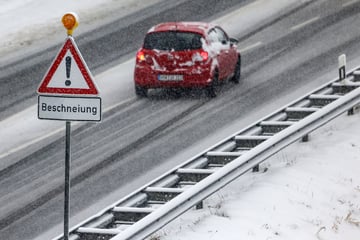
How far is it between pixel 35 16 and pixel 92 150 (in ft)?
43.4

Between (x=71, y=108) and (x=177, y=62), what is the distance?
1182 centimetres

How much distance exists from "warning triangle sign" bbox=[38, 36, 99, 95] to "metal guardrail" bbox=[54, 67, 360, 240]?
1.62 meters

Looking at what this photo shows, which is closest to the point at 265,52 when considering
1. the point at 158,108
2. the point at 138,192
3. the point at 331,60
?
the point at 331,60

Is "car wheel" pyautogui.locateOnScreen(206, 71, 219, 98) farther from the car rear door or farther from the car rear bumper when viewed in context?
the car rear door

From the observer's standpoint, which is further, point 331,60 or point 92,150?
point 331,60

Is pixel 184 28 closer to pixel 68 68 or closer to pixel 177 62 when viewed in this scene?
pixel 177 62

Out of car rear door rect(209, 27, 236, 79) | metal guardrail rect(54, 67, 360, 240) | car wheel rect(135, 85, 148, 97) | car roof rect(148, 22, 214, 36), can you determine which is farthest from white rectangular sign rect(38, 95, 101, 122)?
car rear door rect(209, 27, 236, 79)

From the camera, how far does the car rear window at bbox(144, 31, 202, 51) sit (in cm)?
2473

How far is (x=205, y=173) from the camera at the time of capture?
1555 centimetres

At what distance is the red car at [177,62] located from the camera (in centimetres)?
2461

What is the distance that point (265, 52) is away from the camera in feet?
95.6

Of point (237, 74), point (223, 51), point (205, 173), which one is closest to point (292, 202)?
point (205, 173)

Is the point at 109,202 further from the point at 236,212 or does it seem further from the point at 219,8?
the point at 219,8

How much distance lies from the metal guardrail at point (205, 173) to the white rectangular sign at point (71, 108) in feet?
4.35
